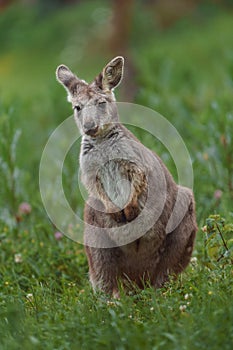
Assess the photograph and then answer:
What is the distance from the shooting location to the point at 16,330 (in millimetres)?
4465

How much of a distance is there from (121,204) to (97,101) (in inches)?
28.3

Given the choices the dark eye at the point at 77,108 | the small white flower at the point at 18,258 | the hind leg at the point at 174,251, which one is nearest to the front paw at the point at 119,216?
the hind leg at the point at 174,251

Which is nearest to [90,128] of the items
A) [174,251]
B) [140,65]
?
[174,251]

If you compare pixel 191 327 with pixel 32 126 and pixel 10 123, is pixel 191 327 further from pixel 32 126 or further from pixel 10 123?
pixel 32 126

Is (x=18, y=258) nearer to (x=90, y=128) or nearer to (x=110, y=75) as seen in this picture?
(x=90, y=128)

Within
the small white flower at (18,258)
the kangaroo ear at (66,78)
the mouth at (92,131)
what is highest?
the kangaroo ear at (66,78)

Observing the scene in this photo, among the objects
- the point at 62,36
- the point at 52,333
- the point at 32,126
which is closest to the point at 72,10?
the point at 62,36

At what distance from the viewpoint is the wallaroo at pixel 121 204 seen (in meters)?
5.28

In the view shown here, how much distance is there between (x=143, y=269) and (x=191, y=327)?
48.2 inches

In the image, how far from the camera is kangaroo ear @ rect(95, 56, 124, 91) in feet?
17.6

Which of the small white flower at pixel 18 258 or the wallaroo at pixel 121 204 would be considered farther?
the small white flower at pixel 18 258

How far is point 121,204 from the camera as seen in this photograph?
208 inches

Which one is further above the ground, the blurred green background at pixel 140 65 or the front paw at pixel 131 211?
the blurred green background at pixel 140 65

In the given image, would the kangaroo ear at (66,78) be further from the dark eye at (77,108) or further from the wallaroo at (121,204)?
the dark eye at (77,108)
